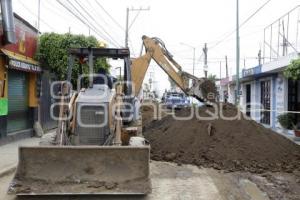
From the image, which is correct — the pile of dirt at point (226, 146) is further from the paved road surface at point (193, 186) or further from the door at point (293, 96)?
the door at point (293, 96)

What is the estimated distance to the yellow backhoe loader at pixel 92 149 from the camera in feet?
26.9

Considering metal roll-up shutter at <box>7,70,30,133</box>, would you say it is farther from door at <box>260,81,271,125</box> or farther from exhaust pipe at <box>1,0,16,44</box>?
door at <box>260,81,271,125</box>

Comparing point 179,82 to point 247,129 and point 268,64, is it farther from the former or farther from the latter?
point 268,64

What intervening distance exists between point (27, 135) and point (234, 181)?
36.5 ft

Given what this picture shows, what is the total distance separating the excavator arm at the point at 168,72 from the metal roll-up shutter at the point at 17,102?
Result: 500cm

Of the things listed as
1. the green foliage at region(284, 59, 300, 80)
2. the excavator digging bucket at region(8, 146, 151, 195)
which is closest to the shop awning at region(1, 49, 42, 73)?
the excavator digging bucket at region(8, 146, 151, 195)

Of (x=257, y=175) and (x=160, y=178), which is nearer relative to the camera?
(x=160, y=178)

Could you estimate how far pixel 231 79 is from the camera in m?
39.1

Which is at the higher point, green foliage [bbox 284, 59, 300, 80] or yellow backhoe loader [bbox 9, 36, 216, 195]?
green foliage [bbox 284, 59, 300, 80]

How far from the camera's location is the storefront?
16328mm

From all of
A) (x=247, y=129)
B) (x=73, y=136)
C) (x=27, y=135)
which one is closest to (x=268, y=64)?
(x=247, y=129)

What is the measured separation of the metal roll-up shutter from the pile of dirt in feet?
19.1

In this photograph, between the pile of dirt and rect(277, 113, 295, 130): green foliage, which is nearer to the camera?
the pile of dirt

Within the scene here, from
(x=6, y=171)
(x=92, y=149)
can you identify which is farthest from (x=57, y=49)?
(x=92, y=149)
